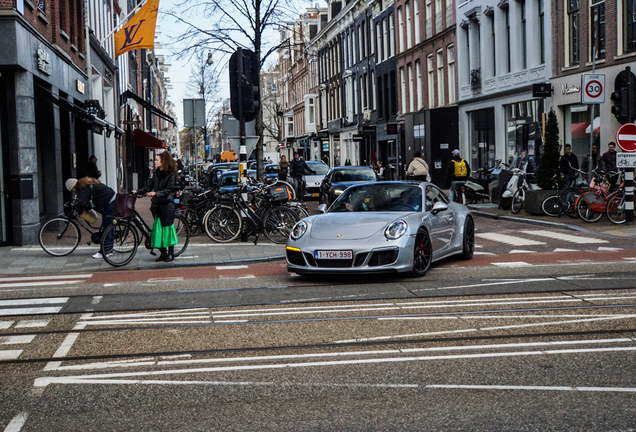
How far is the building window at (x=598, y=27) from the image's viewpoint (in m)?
25.8

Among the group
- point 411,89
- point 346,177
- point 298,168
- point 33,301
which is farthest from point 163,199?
point 411,89

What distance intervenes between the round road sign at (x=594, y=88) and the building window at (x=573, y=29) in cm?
842

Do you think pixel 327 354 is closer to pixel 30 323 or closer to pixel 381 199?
pixel 30 323

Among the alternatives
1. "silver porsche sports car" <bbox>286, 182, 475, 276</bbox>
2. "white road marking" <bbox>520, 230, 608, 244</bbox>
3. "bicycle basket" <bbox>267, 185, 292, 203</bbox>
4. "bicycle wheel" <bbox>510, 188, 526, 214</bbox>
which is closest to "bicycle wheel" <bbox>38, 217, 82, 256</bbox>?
"bicycle basket" <bbox>267, 185, 292, 203</bbox>

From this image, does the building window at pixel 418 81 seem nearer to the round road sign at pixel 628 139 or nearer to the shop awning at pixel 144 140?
the shop awning at pixel 144 140

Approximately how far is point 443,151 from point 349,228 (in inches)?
1197

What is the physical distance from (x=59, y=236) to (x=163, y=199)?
103 inches

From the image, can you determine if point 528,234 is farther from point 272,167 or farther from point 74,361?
point 272,167

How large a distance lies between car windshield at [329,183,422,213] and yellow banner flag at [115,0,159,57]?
49.0 feet

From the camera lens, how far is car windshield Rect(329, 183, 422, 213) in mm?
11727

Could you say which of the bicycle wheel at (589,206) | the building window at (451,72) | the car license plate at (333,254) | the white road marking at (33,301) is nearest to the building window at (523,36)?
the building window at (451,72)

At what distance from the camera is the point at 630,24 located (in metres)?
24.4

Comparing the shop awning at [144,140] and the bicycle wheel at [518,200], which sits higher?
the shop awning at [144,140]

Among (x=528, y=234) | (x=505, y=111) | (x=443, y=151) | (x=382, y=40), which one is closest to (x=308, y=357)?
(x=528, y=234)
